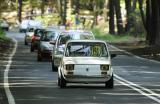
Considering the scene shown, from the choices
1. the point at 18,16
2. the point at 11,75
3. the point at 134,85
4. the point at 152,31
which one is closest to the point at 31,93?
the point at 134,85

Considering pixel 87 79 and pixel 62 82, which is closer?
pixel 87 79

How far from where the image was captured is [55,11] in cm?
11456

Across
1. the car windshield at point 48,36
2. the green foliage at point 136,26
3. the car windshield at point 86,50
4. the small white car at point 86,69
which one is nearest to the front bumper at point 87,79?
the small white car at point 86,69

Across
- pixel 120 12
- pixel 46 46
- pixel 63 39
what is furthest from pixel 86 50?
pixel 120 12

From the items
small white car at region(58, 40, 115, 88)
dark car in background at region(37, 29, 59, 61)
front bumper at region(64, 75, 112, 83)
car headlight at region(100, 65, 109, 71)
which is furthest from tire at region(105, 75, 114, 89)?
dark car in background at region(37, 29, 59, 61)

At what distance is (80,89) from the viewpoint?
20.0m

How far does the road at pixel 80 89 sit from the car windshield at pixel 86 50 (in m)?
0.99

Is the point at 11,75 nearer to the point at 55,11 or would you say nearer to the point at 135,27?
the point at 135,27

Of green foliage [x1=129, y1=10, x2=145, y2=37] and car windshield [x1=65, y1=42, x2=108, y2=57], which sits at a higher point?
car windshield [x1=65, y1=42, x2=108, y2=57]

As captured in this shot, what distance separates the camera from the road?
16797 mm

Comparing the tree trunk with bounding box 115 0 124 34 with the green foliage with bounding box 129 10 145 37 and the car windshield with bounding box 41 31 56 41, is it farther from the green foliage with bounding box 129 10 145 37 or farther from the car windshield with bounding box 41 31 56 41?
the car windshield with bounding box 41 31 56 41

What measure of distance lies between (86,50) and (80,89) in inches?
60.7

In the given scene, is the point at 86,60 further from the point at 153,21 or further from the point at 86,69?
the point at 153,21

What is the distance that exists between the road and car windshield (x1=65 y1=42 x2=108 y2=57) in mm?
991
